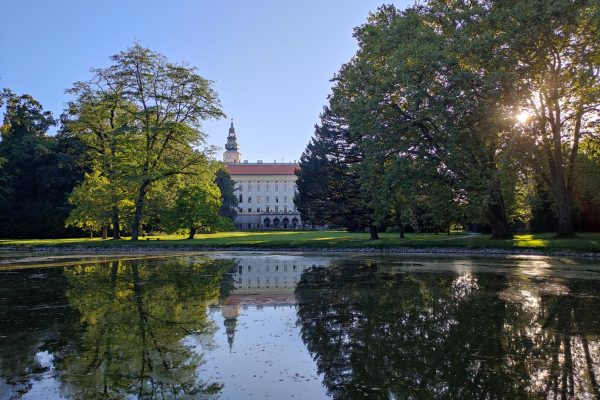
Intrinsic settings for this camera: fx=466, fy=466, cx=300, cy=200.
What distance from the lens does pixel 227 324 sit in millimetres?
6512

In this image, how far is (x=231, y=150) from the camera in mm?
121875

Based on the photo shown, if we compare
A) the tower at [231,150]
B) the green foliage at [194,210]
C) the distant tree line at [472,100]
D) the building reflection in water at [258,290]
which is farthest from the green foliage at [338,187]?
the tower at [231,150]

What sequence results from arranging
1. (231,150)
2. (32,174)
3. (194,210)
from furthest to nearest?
(231,150) → (32,174) → (194,210)

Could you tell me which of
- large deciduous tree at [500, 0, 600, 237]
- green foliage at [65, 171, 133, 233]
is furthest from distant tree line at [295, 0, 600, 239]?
green foliage at [65, 171, 133, 233]

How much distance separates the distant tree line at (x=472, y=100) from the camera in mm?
20109

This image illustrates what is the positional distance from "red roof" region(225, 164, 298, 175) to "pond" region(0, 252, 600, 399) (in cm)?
9998

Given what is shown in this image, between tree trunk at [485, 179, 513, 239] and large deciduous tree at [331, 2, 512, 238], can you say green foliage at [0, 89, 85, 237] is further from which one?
tree trunk at [485, 179, 513, 239]

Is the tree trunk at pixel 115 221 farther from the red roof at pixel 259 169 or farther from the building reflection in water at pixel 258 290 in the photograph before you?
the red roof at pixel 259 169

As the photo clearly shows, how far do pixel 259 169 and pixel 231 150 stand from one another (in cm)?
1439

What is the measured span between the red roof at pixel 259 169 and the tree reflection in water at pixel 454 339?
10093cm

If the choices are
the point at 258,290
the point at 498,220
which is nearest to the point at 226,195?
the point at 498,220

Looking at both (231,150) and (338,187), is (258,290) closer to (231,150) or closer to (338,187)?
(338,187)

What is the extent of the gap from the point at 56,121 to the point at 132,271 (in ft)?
133

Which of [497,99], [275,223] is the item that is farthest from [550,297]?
[275,223]
